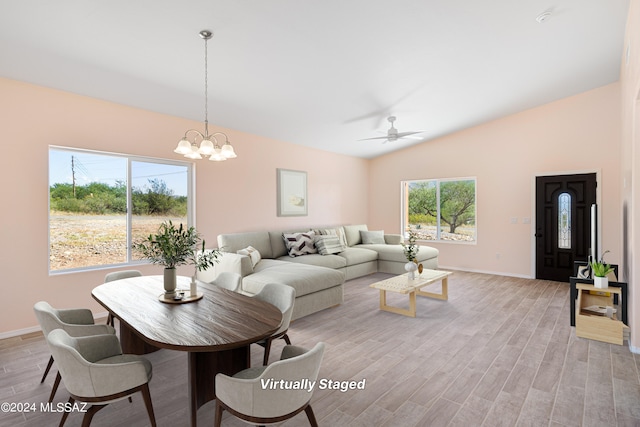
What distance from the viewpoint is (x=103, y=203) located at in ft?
13.0

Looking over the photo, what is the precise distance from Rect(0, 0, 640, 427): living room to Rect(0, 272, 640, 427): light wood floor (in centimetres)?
79

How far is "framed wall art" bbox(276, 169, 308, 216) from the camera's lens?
19.7ft

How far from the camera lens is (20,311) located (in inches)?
133

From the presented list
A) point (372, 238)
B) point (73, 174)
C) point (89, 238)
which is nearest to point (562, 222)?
point (372, 238)

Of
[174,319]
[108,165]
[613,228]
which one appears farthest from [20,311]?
[613,228]

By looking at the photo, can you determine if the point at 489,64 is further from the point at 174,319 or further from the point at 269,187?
the point at 174,319

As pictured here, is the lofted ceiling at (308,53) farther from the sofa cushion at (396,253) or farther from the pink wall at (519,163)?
the sofa cushion at (396,253)

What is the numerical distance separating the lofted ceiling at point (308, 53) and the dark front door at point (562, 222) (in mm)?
1609

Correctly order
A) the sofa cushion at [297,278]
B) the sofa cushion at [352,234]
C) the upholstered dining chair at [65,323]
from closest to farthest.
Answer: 1. the upholstered dining chair at [65,323]
2. the sofa cushion at [297,278]
3. the sofa cushion at [352,234]

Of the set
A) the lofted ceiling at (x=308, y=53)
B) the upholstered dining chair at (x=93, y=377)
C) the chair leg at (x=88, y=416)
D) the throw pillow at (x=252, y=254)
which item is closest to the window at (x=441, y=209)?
the lofted ceiling at (x=308, y=53)

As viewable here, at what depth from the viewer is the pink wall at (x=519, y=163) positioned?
17.3 ft

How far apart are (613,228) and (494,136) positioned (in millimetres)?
2468

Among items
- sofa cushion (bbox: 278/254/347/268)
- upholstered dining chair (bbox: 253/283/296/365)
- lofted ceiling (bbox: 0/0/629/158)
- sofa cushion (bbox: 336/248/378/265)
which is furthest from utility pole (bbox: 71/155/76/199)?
sofa cushion (bbox: 336/248/378/265)

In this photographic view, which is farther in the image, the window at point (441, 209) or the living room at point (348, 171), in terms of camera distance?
the window at point (441, 209)
